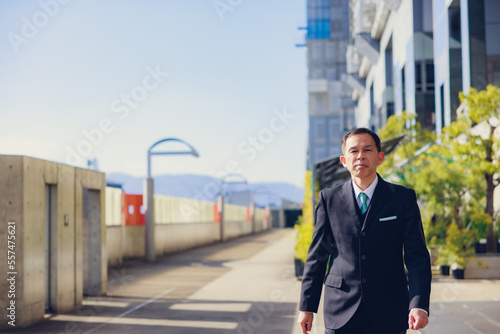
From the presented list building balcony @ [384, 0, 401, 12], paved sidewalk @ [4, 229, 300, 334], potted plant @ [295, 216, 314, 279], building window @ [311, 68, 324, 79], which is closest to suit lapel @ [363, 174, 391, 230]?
paved sidewalk @ [4, 229, 300, 334]

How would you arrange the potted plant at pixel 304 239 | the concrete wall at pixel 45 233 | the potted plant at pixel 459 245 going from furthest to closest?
the potted plant at pixel 304 239, the potted plant at pixel 459 245, the concrete wall at pixel 45 233

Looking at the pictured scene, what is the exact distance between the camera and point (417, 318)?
3.46 metres

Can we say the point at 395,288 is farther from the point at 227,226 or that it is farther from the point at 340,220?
the point at 227,226

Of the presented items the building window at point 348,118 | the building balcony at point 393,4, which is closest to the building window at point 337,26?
the building window at point 348,118

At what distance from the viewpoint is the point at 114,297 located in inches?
507

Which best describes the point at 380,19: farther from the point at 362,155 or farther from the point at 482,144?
the point at 362,155

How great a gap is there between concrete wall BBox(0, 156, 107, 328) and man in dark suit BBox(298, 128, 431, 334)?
6600 mm

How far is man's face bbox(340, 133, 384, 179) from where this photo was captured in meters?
3.62

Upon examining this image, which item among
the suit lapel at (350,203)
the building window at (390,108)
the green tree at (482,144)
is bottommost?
the suit lapel at (350,203)

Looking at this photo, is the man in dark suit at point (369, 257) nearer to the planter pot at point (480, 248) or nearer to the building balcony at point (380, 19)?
the planter pot at point (480, 248)

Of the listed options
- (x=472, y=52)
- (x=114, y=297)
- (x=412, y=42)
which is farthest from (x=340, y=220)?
(x=412, y=42)

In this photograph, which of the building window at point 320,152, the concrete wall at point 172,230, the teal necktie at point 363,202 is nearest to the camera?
the teal necktie at point 363,202

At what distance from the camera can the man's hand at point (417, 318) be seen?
3.46 meters

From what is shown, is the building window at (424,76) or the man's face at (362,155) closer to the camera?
the man's face at (362,155)
